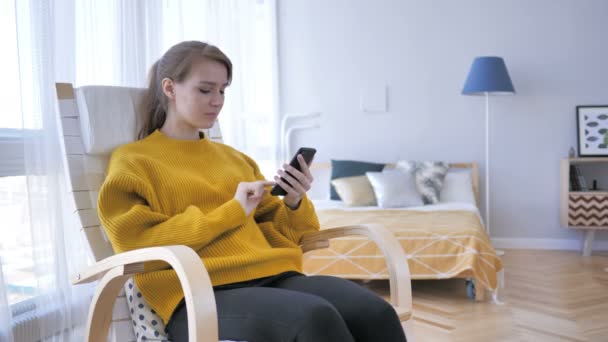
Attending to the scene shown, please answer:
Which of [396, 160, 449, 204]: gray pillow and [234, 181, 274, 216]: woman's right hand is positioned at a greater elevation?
[234, 181, 274, 216]: woman's right hand

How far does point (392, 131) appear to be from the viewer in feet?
14.9

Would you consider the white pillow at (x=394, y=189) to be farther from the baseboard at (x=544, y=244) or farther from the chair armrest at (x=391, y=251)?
the chair armrest at (x=391, y=251)

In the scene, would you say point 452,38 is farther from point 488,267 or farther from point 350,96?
point 488,267

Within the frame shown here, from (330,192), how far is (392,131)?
0.71 m

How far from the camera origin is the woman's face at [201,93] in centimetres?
154

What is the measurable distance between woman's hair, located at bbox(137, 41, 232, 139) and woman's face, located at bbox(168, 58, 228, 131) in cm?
2

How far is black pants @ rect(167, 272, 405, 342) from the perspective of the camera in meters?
1.17

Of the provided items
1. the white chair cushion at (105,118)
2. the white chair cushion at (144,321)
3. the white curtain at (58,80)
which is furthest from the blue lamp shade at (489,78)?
the white chair cushion at (144,321)

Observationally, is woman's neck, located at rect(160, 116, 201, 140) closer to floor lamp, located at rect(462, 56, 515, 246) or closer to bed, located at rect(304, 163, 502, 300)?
bed, located at rect(304, 163, 502, 300)

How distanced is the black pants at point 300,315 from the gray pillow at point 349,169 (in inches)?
110

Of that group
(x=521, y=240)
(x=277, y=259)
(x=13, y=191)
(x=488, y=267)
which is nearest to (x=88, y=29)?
(x=13, y=191)

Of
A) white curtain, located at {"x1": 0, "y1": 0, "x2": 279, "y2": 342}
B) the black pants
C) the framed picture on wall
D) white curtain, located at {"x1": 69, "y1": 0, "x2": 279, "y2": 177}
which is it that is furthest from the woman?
the framed picture on wall

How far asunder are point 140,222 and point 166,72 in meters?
0.47

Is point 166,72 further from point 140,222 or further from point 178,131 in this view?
point 140,222
